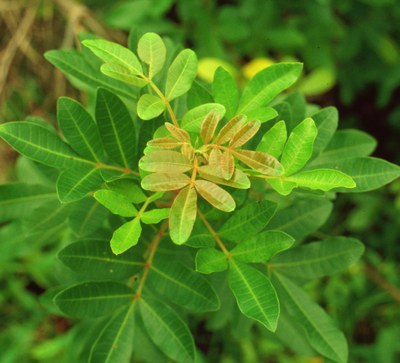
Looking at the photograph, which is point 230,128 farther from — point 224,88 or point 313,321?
point 313,321

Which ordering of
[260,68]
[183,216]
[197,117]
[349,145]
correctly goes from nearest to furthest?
1. [183,216]
2. [197,117]
3. [349,145]
4. [260,68]

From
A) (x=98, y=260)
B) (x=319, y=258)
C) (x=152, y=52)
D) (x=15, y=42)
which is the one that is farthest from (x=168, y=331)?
(x=15, y=42)

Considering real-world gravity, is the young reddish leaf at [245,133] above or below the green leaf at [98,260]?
above

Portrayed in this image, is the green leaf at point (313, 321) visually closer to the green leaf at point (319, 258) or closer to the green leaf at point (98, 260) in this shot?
the green leaf at point (319, 258)

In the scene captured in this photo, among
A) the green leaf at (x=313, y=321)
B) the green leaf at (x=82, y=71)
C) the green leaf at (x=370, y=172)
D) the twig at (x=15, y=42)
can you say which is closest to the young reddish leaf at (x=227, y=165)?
the green leaf at (x=370, y=172)

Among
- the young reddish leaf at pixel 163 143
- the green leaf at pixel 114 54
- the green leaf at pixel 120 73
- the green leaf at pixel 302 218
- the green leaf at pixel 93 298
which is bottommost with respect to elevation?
the green leaf at pixel 93 298

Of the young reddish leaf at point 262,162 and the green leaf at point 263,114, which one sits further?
the green leaf at point 263,114

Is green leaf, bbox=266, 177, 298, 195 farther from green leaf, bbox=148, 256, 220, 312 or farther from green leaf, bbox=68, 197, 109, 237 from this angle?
green leaf, bbox=68, 197, 109, 237

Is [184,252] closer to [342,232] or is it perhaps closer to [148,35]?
[148,35]
